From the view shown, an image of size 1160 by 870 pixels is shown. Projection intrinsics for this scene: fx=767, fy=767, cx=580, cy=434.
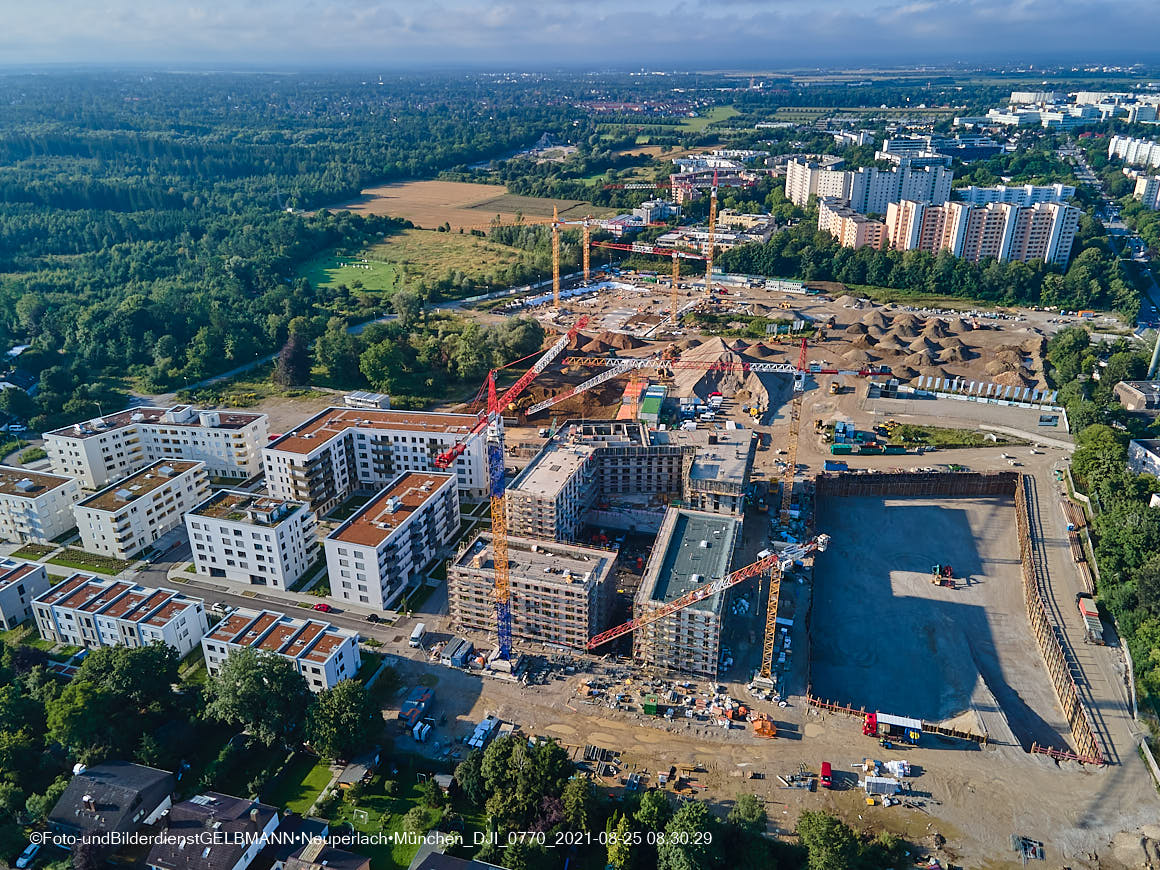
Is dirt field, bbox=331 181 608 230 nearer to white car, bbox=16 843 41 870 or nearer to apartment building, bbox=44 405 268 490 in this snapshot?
apartment building, bbox=44 405 268 490

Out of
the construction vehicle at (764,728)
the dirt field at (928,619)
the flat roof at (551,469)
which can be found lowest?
the dirt field at (928,619)

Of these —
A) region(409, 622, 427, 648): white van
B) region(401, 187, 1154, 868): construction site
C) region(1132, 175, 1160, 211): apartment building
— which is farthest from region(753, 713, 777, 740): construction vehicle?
region(1132, 175, 1160, 211): apartment building

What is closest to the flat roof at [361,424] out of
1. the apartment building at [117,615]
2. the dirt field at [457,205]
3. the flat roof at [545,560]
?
the flat roof at [545,560]

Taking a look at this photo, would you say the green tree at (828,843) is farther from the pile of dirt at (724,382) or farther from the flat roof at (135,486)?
the pile of dirt at (724,382)

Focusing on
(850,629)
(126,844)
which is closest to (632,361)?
(850,629)

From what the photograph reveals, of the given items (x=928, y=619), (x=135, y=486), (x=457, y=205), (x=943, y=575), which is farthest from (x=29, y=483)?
(x=457, y=205)

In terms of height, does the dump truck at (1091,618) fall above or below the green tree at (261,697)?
below

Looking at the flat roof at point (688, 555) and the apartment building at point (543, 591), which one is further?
the apartment building at point (543, 591)
